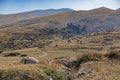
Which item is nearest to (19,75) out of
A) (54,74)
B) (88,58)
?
(54,74)

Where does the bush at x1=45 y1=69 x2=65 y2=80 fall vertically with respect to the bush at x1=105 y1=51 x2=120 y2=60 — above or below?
below

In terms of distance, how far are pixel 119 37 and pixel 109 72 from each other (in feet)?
554

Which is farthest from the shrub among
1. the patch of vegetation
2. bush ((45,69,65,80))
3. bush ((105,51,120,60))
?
the patch of vegetation

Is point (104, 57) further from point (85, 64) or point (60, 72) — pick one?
point (60, 72)

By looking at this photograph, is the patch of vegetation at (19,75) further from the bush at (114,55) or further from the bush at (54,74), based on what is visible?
the bush at (114,55)

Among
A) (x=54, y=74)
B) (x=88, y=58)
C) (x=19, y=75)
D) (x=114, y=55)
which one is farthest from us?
(x=114, y=55)

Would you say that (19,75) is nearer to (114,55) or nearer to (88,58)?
(88,58)

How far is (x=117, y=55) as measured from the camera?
29125 mm

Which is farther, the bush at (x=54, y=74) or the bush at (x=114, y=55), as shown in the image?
the bush at (x=114, y=55)

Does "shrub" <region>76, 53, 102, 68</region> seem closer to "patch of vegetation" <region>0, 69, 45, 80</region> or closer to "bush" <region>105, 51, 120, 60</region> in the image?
"bush" <region>105, 51, 120, 60</region>

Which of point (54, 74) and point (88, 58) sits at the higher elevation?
point (88, 58)

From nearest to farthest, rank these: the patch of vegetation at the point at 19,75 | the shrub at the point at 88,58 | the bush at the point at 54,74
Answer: the patch of vegetation at the point at 19,75, the bush at the point at 54,74, the shrub at the point at 88,58

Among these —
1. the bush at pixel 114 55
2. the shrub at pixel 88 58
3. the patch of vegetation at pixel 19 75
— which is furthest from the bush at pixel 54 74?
the bush at pixel 114 55

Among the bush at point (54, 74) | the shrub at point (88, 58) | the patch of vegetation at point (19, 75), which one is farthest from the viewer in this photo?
the shrub at point (88, 58)
